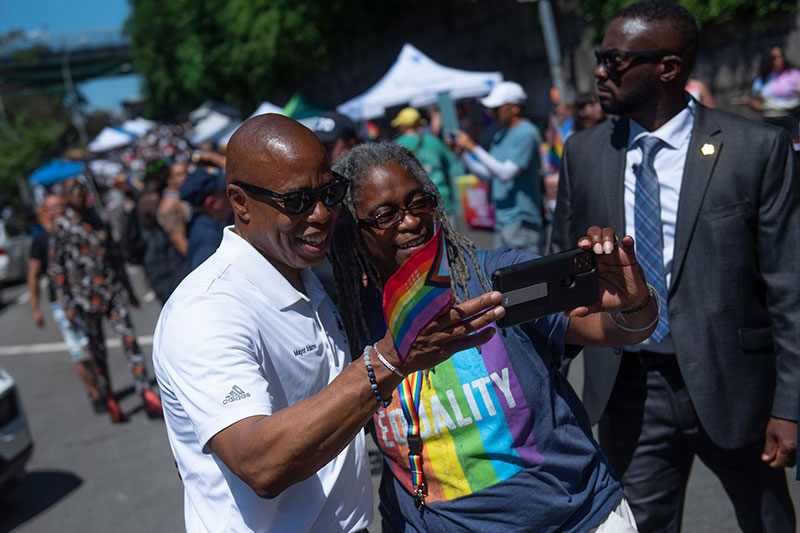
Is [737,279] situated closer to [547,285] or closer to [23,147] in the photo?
[547,285]


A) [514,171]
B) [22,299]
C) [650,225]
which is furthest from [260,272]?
[22,299]

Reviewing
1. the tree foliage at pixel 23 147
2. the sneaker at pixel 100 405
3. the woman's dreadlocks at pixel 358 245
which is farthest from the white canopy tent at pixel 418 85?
Result: the tree foliage at pixel 23 147

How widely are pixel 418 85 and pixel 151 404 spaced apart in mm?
7732

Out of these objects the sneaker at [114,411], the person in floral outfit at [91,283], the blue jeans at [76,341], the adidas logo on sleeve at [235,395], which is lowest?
the sneaker at [114,411]

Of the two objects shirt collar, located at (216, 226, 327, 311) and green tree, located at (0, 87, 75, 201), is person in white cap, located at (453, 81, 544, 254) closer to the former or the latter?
shirt collar, located at (216, 226, 327, 311)

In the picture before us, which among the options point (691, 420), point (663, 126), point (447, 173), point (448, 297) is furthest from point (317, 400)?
point (447, 173)

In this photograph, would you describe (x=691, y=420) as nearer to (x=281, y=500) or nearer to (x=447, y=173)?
(x=281, y=500)

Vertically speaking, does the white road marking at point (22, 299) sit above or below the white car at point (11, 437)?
below

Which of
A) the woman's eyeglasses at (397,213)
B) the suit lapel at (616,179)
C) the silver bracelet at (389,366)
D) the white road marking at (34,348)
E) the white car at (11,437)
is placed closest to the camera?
the silver bracelet at (389,366)

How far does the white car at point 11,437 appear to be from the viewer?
16.2 feet

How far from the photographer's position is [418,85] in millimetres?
12227

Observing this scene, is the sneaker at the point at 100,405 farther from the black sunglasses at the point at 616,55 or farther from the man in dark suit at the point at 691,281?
the black sunglasses at the point at 616,55

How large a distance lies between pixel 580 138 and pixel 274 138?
159 centimetres

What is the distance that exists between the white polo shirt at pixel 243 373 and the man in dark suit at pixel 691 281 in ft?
3.98
